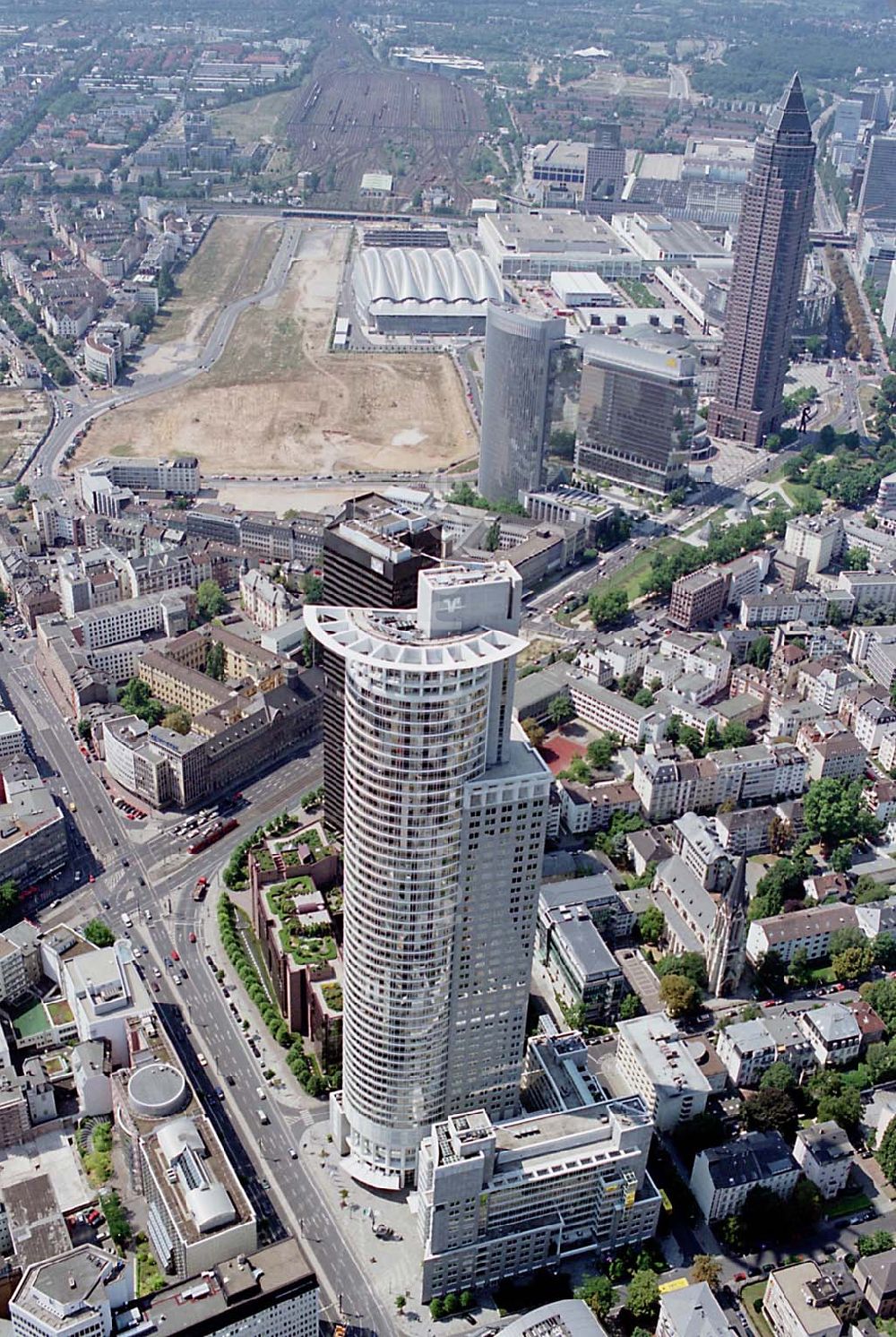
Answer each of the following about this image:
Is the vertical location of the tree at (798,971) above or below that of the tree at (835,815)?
below

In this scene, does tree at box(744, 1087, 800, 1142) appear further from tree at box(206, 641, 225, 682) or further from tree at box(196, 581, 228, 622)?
tree at box(196, 581, 228, 622)

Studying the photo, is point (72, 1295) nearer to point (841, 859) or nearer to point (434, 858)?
point (434, 858)

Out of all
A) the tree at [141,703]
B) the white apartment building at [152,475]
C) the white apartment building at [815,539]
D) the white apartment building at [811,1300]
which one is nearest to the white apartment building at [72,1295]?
the white apartment building at [811,1300]

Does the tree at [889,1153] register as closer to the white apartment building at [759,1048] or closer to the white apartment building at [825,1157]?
the white apartment building at [825,1157]

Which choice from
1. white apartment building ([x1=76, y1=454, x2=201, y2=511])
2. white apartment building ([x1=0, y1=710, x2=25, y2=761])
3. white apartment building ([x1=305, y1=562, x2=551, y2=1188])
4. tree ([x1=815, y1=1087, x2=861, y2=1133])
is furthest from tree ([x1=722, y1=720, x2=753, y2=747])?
white apartment building ([x1=76, y1=454, x2=201, y2=511])

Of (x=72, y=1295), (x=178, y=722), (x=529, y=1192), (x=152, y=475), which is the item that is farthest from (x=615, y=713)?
(x=152, y=475)

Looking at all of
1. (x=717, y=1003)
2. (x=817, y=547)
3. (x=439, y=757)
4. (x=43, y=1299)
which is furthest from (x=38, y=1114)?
(x=817, y=547)
